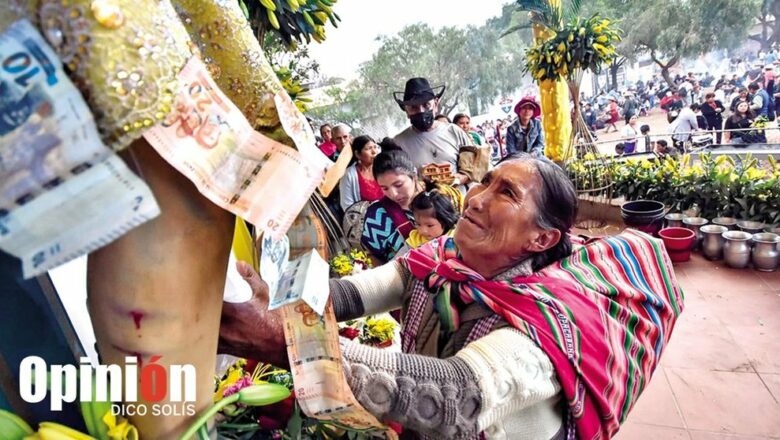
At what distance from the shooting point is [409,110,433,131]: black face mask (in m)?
3.54

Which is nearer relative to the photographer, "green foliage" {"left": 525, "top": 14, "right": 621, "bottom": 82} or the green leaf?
the green leaf

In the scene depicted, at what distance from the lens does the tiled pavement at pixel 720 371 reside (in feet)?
8.59

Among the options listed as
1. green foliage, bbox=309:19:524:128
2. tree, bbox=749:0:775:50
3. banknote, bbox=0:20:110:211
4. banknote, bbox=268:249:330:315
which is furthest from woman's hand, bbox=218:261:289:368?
tree, bbox=749:0:775:50

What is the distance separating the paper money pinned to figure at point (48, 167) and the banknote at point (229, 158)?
6cm

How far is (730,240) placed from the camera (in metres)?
4.36

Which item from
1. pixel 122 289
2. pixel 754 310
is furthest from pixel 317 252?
pixel 754 310

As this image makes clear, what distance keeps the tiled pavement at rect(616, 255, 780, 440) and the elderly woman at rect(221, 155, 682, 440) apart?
1.70m

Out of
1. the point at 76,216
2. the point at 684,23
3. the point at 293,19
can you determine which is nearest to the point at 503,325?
the point at 76,216

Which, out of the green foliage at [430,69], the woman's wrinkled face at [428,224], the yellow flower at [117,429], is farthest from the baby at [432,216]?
the green foliage at [430,69]

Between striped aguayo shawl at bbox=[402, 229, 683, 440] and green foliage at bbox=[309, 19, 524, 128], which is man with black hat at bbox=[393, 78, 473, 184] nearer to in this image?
striped aguayo shawl at bbox=[402, 229, 683, 440]

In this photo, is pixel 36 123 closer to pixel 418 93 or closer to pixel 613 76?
pixel 418 93

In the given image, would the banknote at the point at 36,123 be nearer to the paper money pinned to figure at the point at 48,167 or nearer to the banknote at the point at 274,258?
the paper money pinned to figure at the point at 48,167

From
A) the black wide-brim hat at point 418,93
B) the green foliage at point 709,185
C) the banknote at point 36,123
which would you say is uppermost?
the black wide-brim hat at point 418,93

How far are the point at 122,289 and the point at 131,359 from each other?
97 millimetres
